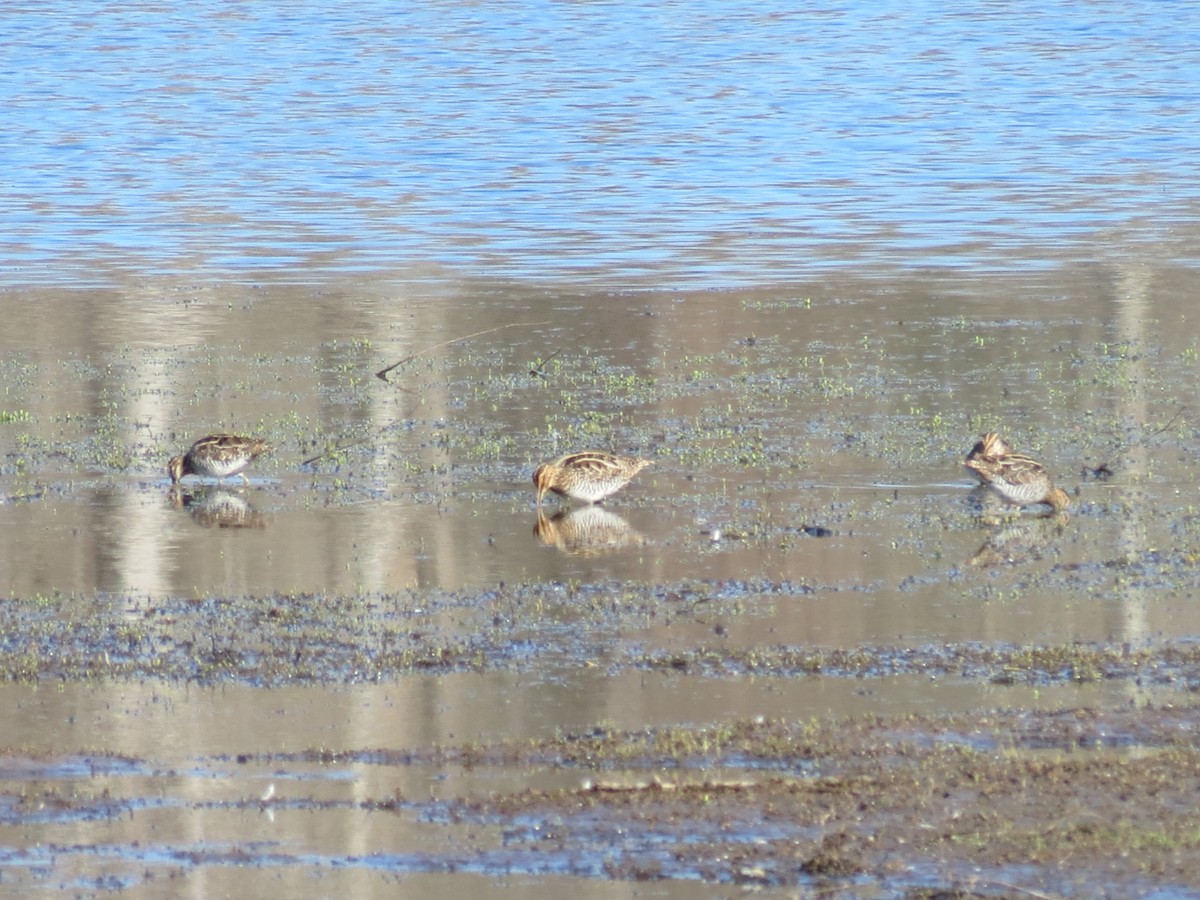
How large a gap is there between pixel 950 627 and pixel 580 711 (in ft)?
6.75

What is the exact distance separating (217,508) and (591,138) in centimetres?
3136

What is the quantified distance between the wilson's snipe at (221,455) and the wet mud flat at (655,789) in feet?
11.9

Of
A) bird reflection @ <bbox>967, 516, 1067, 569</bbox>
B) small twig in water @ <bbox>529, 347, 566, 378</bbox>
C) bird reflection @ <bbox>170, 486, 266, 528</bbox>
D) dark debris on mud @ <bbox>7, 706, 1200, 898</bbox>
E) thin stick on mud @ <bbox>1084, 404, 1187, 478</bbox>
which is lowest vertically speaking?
dark debris on mud @ <bbox>7, 706, 1200, 898</bbox>

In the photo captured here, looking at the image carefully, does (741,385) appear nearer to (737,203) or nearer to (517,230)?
(517,230)

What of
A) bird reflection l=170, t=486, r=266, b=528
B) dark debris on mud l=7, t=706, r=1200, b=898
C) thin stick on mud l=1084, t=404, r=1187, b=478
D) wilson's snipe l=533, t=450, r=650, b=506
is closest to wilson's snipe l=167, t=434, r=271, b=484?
bird reflection l=170, t=486, r=266, b=528

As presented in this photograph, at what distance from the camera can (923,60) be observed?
6128 centimetres

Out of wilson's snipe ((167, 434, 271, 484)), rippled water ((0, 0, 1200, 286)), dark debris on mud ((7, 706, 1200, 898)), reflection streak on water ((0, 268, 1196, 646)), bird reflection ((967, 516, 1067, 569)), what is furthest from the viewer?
rippled water ((0, 0, 1200, 286))

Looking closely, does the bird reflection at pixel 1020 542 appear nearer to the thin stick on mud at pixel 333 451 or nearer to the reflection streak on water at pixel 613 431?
the reflection streak on water at pixel 613 431

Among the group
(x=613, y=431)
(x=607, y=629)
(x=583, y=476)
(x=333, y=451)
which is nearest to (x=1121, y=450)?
(x=613, y=431)

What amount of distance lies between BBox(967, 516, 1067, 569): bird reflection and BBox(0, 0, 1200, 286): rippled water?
12129 millimetres

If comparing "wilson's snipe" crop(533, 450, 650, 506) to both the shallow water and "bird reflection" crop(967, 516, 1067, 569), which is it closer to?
the shallow water

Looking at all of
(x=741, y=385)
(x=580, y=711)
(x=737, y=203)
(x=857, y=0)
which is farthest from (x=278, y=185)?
(x=857, y=0)

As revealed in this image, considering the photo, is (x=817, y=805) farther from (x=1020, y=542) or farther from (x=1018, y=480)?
(x=1018, y=480)

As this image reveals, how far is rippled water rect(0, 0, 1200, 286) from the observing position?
91.9 ft
